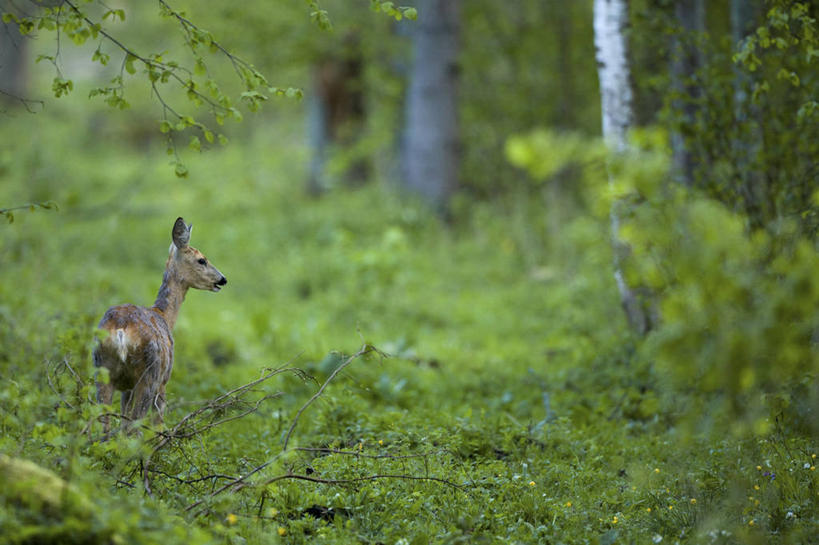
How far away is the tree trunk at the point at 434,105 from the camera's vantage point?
14.9 metres

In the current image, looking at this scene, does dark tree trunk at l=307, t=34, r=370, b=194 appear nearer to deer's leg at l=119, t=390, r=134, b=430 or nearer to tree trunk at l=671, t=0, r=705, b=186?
tree trunk at l=671, t=0, r=705, b=186

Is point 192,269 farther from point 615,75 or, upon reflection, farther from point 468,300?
point 468,300

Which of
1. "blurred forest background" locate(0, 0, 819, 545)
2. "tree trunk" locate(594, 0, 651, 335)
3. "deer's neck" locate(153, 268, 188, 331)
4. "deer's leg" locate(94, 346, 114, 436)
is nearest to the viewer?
"blurred forest background" locate(0, 0, 819, 545)

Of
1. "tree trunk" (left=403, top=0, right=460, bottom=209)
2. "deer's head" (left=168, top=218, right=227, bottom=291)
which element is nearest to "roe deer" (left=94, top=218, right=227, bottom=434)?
"deer's head" (left=168, top=218, right=227, bottom=291)

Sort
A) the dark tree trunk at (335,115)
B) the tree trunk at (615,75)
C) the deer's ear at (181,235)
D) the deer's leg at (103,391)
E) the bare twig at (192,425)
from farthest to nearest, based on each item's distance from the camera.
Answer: the dark tree trunk at (335,115), the tree trunk at (615,75), the deer's ear at (181,235), the deer's leg at (103,391), the bare twig at (192,425)

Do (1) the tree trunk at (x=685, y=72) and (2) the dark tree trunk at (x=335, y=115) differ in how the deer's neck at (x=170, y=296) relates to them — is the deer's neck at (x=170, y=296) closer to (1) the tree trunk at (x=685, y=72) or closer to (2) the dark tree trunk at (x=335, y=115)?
(1) the tree trunk at (x=685, y=72)

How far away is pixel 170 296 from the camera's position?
515 centimetres

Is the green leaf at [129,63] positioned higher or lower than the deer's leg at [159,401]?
higher

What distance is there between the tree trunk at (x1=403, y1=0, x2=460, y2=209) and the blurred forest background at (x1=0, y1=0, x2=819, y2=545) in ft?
0.18

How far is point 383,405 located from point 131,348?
2.67 m

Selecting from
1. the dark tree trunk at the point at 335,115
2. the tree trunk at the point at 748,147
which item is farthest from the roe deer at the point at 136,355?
the dark tree trunk at the point at 335,115

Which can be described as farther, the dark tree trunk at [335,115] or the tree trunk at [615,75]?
the dark tree trunk at [335,115]

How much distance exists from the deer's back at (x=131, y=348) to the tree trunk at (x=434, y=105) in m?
10.7

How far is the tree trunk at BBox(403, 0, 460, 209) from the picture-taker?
1489cm
